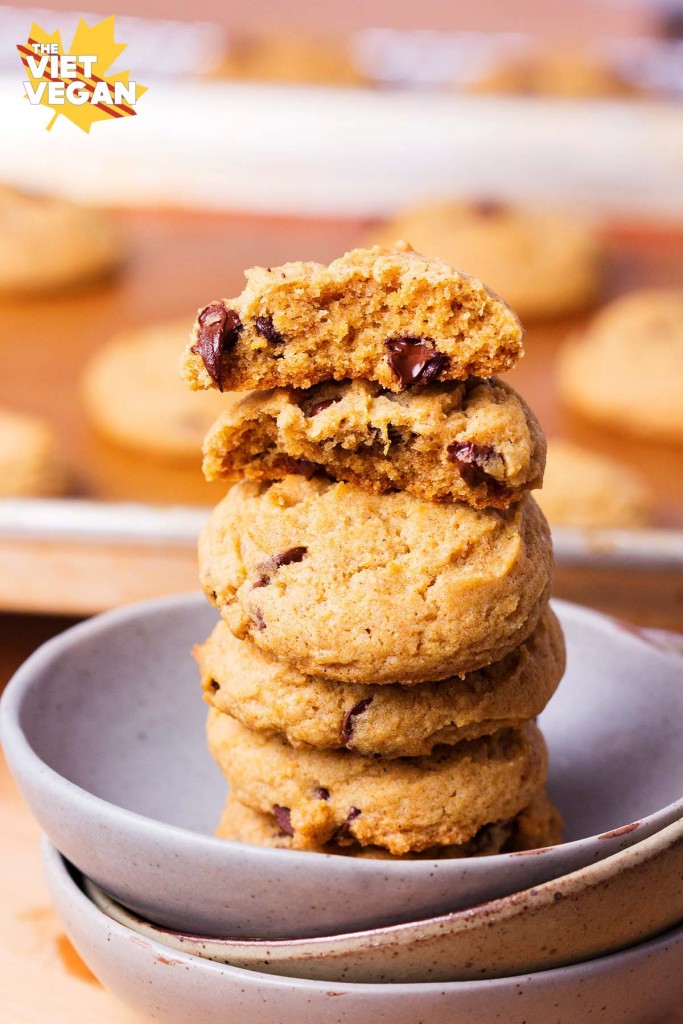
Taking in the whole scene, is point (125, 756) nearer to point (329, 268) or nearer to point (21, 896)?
point (21, 896)

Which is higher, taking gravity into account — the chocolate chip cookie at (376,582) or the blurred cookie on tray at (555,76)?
the blurred cookie on tray at (555,76)

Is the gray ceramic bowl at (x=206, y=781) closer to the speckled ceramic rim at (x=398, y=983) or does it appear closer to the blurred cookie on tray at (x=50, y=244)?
the speckled ceramic rim at (x=398, y=983)

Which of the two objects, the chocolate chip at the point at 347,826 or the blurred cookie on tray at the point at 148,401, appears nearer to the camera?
the chocolate chip at the point at 347,826

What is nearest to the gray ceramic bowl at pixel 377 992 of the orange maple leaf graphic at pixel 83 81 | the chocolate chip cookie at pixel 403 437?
the chocolate chip cookie at pixel 403 437

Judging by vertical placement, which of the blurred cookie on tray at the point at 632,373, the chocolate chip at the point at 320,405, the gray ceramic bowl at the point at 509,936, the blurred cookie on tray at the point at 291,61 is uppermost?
the blurred cookie on tray at the point at 291,61

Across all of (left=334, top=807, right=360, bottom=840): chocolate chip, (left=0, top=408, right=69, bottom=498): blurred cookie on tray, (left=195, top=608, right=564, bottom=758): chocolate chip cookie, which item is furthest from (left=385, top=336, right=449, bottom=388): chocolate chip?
(left=0, top=408, right=69, bottom=498): blurred cookie on tray

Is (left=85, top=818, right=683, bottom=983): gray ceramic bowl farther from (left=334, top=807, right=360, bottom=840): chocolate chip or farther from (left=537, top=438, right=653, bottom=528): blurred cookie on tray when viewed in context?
(left=537, top=438, right=653, bottom=528): blurred cookie on tray

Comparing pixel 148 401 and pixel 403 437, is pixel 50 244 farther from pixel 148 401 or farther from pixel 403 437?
pixel 403 437
